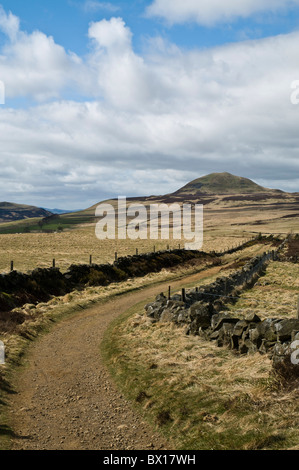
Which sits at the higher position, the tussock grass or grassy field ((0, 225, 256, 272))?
grassy field ((0, 225, 256, 272))

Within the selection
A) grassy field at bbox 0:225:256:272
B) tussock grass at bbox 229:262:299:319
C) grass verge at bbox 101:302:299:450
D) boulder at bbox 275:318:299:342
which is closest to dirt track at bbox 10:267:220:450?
grass verge at bbox 101:302:299:450

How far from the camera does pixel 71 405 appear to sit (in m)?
10.6

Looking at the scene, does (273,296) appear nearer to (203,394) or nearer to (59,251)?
(203,394)

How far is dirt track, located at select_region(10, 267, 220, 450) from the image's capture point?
28.3 feet

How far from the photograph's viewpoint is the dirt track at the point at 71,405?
863 centimetres

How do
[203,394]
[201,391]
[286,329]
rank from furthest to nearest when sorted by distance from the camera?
[286,329], [201,391], [203,394]

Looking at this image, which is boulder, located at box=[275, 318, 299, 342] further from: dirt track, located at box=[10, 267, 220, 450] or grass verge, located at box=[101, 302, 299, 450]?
dirt track, located at box=[10, 267, 220, 450]

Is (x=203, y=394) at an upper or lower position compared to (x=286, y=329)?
lower

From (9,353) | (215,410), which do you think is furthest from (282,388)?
(9,353)

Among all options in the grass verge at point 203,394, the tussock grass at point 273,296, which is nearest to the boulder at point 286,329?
the grass verge at point 203,394

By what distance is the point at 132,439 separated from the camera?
8.67m

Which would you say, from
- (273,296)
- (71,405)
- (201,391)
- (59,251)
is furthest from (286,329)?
(59,251)

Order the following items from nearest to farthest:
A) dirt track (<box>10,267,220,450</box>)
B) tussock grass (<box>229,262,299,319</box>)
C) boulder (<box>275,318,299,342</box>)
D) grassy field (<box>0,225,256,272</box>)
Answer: dirt track (<box>10,267,220,450</box>) < boulder (<box>275,318,299,342</box>) < tussock grass (<box>229,262,299,319</box>) < grassy field (<box>0,225,256,272</box>)
